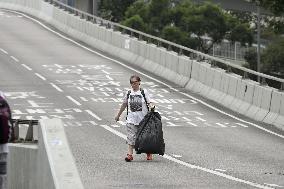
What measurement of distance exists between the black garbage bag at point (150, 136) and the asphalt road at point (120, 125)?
12.2 inches

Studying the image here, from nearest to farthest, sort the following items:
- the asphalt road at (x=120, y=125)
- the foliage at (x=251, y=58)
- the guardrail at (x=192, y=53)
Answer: the asphalt road at (x=120, y=125) < the guardrail at (x=192, y=53) < the foliage at (x=251, y=58)

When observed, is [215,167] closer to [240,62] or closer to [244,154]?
[244,154]

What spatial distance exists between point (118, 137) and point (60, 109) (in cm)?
581

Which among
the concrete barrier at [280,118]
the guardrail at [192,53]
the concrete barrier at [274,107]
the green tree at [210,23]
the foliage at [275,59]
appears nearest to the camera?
the concrete barrier at [280,118]

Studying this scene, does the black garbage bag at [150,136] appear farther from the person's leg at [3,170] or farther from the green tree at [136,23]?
the green tree at [136,23]

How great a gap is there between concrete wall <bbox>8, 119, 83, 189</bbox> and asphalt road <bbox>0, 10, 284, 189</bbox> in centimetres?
139

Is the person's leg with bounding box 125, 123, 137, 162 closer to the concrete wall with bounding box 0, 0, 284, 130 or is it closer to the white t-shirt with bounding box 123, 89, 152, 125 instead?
the white t-shirt with bounding box 123, 89, 152, 125

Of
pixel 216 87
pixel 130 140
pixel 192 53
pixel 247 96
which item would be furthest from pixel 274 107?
pixel 130 140

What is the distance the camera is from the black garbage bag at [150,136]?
19.1 m

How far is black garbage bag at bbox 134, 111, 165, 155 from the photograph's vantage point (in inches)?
751

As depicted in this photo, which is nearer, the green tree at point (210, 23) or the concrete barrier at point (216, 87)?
the concrete barrier at point (216, 87)

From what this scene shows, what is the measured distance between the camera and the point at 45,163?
10.9 m

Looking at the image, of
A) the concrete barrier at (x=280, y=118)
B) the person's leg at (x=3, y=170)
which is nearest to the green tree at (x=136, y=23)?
the concrete barrier at (x=280, y=118)

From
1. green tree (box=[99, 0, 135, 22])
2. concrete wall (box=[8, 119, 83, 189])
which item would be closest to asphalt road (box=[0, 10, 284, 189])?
concrete wall (box=[8, 119, 83, 189])
